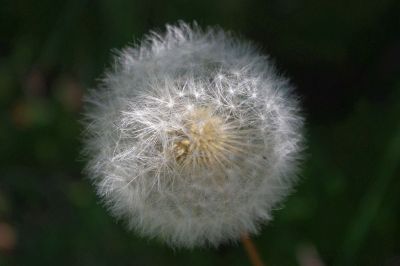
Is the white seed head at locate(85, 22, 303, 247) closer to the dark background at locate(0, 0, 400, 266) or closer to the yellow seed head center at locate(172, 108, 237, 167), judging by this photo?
the yellow seed head center at locate(172, 108, 237, 167)

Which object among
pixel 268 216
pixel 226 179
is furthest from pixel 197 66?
pixel 268 216

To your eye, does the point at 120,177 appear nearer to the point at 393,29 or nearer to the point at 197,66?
the point at 197,66

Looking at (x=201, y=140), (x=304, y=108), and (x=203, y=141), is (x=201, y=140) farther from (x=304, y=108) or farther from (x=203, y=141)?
(x=304, y=108)

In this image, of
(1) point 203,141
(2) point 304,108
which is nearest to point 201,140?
(1) point 203,141

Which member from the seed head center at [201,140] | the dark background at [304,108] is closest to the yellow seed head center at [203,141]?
the seed head center at [201,140]

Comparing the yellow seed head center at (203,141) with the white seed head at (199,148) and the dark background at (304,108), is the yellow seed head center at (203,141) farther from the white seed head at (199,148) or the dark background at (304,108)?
the dark background at (304,108)

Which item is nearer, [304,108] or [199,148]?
[199,148]

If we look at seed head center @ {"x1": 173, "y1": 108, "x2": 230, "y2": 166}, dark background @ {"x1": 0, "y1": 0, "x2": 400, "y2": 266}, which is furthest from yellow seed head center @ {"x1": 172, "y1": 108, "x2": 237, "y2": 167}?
dark background @ {"x1": 0, "y1": 0, "x2": 400, "y2": 266}

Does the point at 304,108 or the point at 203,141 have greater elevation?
the point at 304,108
